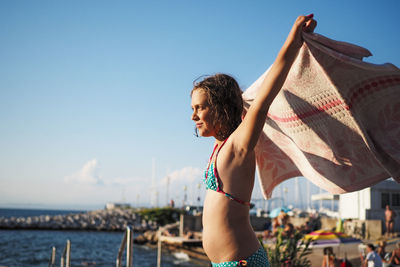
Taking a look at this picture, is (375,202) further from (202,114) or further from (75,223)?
(75,223)

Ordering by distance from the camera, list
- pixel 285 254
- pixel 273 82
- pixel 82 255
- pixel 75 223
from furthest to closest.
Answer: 1. pixel 75 223
2. pixel 82 255
3. pixel 285 254
4. pixel 273 82

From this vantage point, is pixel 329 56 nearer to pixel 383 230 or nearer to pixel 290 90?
pixel 290 90

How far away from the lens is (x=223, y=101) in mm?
1860

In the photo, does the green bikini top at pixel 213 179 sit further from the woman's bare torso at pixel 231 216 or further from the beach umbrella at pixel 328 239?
the beach umbrella at pixel 328 239

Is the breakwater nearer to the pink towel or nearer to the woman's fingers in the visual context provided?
the pink towel

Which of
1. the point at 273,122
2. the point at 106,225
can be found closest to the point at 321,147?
the point at 273,122

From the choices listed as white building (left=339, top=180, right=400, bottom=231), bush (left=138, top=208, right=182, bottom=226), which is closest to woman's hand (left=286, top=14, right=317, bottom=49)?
white building (left=339, top=180, right=400, bottom=231)

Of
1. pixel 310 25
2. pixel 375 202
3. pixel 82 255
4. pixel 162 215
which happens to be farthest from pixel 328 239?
pixel 162 215

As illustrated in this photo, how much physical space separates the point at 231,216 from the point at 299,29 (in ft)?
2.81

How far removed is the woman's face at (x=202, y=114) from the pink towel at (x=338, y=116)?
0.39 m

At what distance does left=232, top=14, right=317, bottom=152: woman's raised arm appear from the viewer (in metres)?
1.58

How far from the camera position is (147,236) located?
40.0 meters

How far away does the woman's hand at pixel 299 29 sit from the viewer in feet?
5.31

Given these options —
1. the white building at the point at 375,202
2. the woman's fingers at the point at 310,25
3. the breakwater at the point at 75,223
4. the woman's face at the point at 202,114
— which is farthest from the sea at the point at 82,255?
the woman's fingers at the point at 310,25
